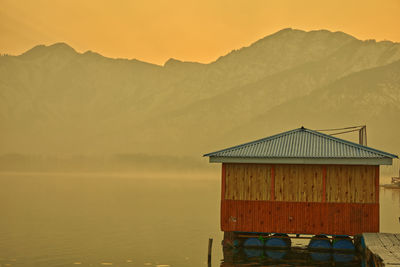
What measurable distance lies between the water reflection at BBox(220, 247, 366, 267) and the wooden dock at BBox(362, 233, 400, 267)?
5.64 ft

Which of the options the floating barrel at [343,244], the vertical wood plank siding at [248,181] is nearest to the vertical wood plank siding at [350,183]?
the floating barrel at [343,244]

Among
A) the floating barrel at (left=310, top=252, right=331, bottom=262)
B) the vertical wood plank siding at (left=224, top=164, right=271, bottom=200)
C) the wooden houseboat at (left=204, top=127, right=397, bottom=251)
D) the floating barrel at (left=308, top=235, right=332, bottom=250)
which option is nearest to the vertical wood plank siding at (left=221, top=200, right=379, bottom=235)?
the wooden houseboat at (left=204, top=127, right=397, bottom=251)

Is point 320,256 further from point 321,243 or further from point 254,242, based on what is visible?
point 254,242

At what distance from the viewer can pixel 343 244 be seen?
35.9 meters

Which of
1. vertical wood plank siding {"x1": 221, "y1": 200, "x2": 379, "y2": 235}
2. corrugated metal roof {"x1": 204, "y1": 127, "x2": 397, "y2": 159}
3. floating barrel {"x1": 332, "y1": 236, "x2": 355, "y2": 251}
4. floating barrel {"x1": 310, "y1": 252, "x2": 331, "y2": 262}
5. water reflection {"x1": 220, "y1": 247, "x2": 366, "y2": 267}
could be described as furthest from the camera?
floating barrel {"x1": 332, "y1": 236, "x2": 355, "y2": 251}

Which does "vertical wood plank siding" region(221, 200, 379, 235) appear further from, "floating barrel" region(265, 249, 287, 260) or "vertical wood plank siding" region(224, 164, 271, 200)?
"floating barrel" region(265, 249, 287, 260)

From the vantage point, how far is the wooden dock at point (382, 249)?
84.8ft

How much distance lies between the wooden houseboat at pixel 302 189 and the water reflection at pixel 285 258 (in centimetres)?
88

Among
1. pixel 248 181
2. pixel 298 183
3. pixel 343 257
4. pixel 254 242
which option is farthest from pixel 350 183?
pixel 254 242

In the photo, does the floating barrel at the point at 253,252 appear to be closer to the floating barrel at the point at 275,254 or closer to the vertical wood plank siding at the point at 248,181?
the floating barrel at the point at 275,254

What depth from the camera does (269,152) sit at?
120 feet

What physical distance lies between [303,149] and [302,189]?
2505 millimetres

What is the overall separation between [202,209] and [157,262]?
47.3 meters

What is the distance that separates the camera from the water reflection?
3434cm
